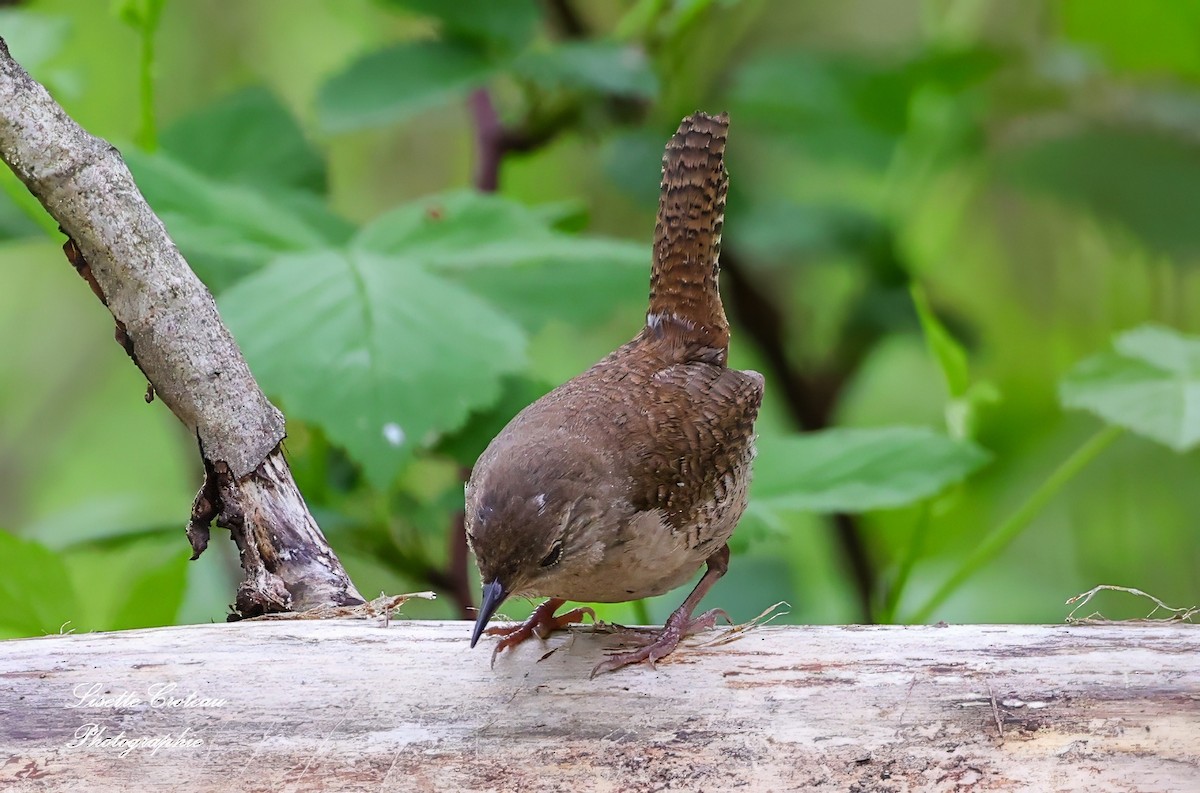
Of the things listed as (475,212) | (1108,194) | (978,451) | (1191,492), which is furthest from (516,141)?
(1191,492)

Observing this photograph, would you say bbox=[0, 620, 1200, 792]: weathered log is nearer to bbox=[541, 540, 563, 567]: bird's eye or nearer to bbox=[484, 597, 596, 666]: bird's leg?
bbox=[484, 597, 596, 666]: bird's leg

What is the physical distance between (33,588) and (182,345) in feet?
2.20

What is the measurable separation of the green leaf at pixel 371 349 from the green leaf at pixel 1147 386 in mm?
1403

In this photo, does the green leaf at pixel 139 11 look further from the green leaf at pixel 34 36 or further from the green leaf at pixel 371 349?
the green leaf at pixel 371 349

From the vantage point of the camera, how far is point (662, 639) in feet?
6.97

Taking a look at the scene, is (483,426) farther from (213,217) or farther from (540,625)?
(213,217)

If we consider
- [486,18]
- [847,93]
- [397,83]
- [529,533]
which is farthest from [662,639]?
[847,93]

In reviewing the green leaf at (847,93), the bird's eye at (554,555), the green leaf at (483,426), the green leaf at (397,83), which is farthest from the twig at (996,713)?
the green leaf at (847,93)

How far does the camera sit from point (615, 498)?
2.06m

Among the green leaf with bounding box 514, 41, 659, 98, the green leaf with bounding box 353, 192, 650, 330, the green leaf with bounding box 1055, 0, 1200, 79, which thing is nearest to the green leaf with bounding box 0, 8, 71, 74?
the green leaf with bounding box 353, 192, 650, 330

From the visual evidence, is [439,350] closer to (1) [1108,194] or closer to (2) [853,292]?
(2) [853,292]

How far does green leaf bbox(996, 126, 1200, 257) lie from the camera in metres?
4.66

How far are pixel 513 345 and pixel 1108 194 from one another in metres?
3.34

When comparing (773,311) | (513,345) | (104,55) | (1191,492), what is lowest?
(1191,492)
